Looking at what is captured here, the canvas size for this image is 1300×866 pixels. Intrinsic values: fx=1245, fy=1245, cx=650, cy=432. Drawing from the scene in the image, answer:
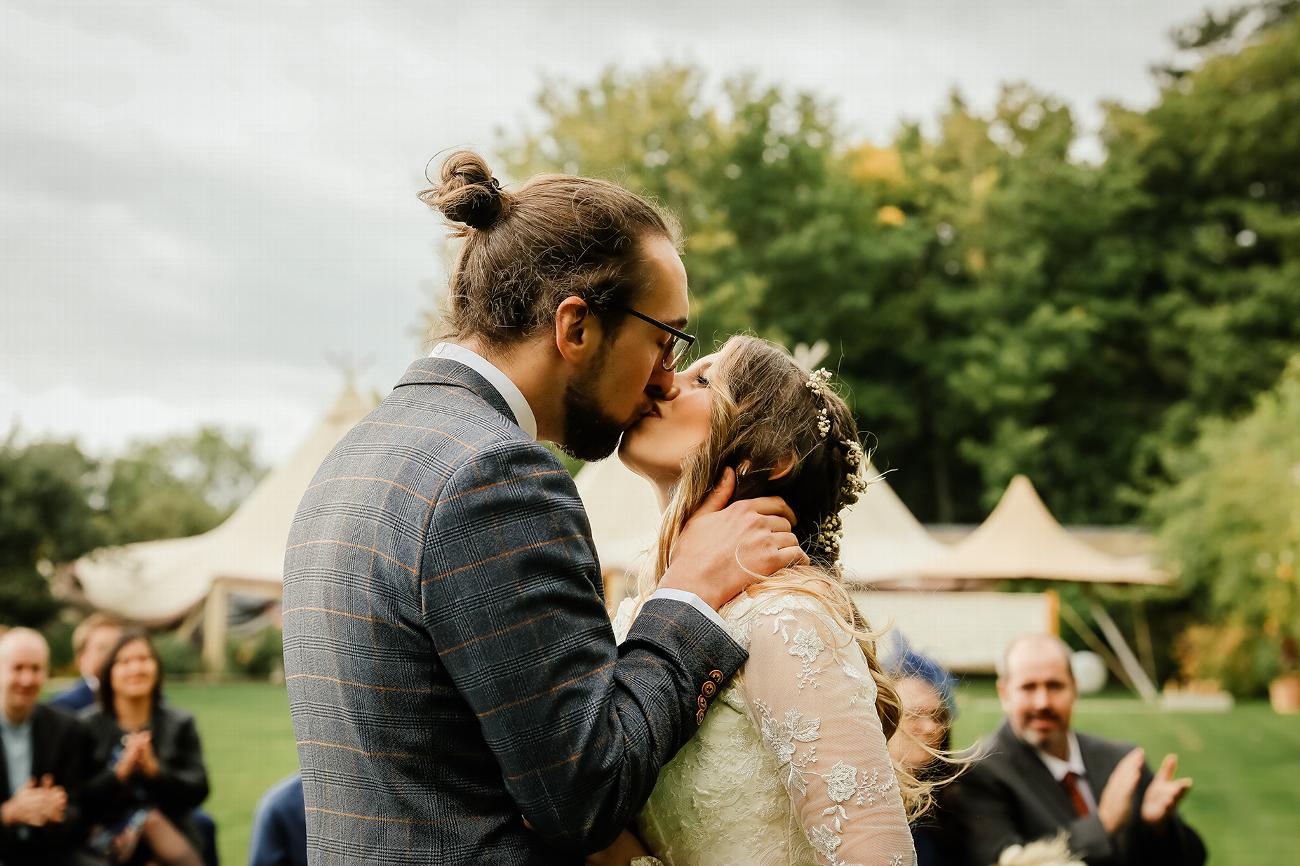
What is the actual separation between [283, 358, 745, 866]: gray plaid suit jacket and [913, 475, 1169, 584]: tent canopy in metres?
18.8

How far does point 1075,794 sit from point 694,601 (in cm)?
334

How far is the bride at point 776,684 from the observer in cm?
215

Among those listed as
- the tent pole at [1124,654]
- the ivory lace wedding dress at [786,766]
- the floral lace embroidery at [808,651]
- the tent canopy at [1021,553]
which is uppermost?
the floral lace embroidery at [808,651]

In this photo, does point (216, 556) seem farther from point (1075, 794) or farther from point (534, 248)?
point (534, 248)

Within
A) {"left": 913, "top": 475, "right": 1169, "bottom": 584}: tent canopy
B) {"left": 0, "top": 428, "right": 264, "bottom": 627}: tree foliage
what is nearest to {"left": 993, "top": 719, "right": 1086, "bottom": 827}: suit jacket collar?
{"left": 913, "top": 475, "right": 1169, "bottom": 584}: tent canopy

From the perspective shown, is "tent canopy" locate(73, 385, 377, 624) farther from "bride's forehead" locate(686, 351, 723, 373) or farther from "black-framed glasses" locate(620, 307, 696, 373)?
"black-framed glasses" locate(620, 307, 696, 373)

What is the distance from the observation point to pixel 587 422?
7.23 feet

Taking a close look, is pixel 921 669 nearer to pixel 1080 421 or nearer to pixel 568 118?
pixel 568 118

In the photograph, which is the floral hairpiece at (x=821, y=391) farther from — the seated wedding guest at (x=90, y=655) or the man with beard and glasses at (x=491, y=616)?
the seated wedding guest at (x=90, y=655)

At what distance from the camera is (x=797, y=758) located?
2.18 meters

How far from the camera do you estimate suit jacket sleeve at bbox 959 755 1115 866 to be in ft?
14.1

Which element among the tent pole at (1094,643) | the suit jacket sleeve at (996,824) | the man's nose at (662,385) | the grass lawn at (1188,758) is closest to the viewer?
the man's nose at (662,385)

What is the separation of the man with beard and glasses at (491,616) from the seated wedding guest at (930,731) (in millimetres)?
1528

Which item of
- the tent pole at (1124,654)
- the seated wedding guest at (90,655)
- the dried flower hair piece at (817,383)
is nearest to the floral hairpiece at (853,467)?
the dried flower hair piece at (817,383)
